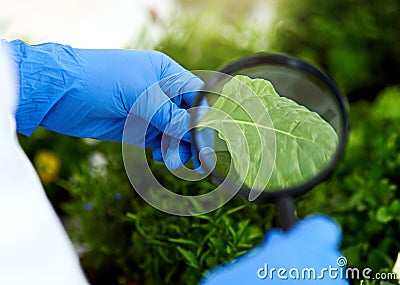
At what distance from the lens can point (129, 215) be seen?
29.2 inches

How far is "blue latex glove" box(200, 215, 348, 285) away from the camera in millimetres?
502

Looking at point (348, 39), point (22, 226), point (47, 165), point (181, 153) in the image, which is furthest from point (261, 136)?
point (348, 39)

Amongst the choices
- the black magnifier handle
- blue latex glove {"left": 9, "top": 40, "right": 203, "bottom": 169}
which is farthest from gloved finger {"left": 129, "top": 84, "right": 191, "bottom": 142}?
the black magnifier handle

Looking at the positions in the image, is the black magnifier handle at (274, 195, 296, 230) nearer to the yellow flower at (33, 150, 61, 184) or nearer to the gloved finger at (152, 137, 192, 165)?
the gloved finger at (152, 137, 192, 165)

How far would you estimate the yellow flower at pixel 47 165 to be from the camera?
109cm

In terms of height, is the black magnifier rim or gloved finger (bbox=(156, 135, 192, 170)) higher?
the black magnifier rim

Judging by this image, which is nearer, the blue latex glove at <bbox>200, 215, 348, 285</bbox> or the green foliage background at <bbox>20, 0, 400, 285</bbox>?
the blue latex glove at <bbox>200, 215, 348, 285</bbox>

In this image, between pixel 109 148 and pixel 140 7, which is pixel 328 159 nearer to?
pixel 109 148

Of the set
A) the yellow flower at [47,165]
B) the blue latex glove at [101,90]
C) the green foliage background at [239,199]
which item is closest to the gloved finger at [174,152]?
the blue latex glove at [101,90]

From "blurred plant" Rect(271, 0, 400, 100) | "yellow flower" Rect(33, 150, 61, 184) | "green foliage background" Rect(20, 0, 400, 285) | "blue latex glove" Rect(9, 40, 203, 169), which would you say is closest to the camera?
"blue latex glove" Rect(9, 40, 203, 169)

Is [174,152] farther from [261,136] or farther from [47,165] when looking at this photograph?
[47,165]

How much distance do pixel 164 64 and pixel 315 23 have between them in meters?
0.70

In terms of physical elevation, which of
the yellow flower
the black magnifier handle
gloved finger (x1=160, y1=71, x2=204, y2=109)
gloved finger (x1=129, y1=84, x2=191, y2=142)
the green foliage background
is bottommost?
the yellow flower

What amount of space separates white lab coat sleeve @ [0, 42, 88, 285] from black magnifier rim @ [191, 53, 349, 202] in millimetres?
171
